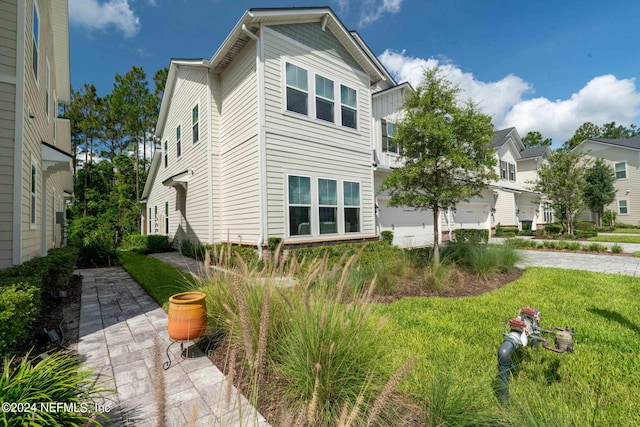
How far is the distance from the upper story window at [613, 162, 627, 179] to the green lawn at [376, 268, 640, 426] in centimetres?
3091

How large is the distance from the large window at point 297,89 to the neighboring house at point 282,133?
0.03 m

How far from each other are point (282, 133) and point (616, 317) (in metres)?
8.65

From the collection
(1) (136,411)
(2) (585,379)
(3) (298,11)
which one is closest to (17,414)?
(1) (136,411)

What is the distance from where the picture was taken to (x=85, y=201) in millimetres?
25672

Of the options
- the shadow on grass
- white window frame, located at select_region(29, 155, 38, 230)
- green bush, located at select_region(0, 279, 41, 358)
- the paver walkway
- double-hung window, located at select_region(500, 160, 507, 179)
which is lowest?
the paver walkway

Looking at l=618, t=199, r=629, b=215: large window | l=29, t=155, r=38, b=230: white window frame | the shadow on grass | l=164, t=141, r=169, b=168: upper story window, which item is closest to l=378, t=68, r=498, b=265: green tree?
the shadow on grass

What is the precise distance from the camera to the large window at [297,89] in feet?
30.5

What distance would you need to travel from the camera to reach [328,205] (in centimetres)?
994

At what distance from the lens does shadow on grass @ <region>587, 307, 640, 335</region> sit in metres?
3.95

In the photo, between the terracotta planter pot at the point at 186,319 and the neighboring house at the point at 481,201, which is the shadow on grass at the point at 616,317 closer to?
the neighboring house at the point at 481,201

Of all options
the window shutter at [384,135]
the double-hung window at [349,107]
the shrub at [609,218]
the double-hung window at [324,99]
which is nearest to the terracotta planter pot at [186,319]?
the double-hung window at [324,99]

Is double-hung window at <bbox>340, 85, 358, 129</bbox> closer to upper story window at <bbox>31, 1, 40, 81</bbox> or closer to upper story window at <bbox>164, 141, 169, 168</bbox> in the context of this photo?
upper story window at <bbox>31, 1, 40, 81</bbox>

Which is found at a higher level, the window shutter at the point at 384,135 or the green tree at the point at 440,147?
the window shutter at the point at 384,135

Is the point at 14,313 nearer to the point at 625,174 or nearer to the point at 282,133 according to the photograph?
the point at 282,133
